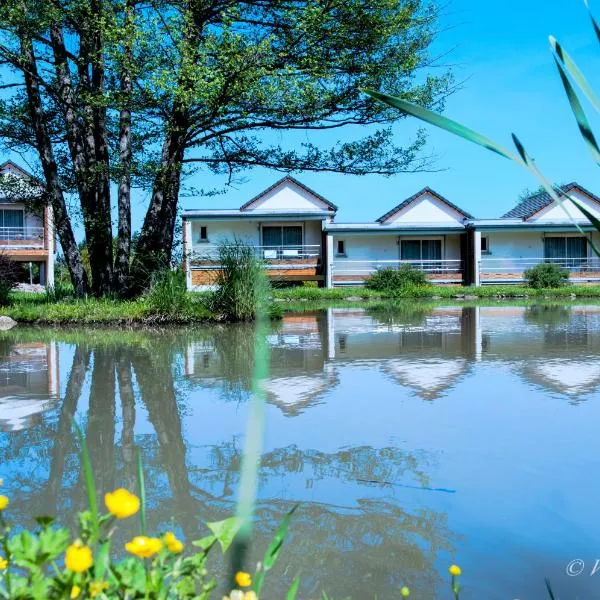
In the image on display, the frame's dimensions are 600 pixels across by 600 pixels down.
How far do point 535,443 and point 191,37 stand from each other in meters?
8.95

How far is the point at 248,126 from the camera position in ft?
36.4

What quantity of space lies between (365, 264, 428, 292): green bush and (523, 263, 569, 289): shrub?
3.84 metres

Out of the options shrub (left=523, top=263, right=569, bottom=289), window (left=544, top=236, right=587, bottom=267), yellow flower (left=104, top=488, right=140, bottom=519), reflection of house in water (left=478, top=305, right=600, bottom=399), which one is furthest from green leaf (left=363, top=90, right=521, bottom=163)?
window (left=544, top=236, right=587, bottom=267)

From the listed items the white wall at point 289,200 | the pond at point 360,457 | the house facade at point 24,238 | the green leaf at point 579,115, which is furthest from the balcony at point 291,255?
the green leaf at point 579,115

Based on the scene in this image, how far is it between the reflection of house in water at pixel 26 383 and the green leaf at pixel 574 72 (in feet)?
10.0

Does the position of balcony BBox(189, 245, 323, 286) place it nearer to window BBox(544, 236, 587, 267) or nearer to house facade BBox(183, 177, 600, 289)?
house facade BBox(183, 177, 600, 289)

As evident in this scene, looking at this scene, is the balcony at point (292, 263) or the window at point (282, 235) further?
the window at point (282, 235)

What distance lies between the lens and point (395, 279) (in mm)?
23781

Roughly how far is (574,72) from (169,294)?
31.2ft

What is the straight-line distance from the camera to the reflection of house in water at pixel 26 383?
12.0 ft

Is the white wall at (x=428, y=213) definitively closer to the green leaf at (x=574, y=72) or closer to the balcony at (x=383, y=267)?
the balcony at (x=383, y=267)

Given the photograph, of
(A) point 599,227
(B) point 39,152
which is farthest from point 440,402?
(B) point 39,152

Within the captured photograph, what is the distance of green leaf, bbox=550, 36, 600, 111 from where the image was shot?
1058 millimetres

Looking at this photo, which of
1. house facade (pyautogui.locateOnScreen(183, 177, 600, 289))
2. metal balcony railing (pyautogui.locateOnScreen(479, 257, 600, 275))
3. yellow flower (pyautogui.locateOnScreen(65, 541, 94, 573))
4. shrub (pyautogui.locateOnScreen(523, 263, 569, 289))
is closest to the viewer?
yellow flower (pyautogui.locateOnScreen(65, 541, 94, 573))
